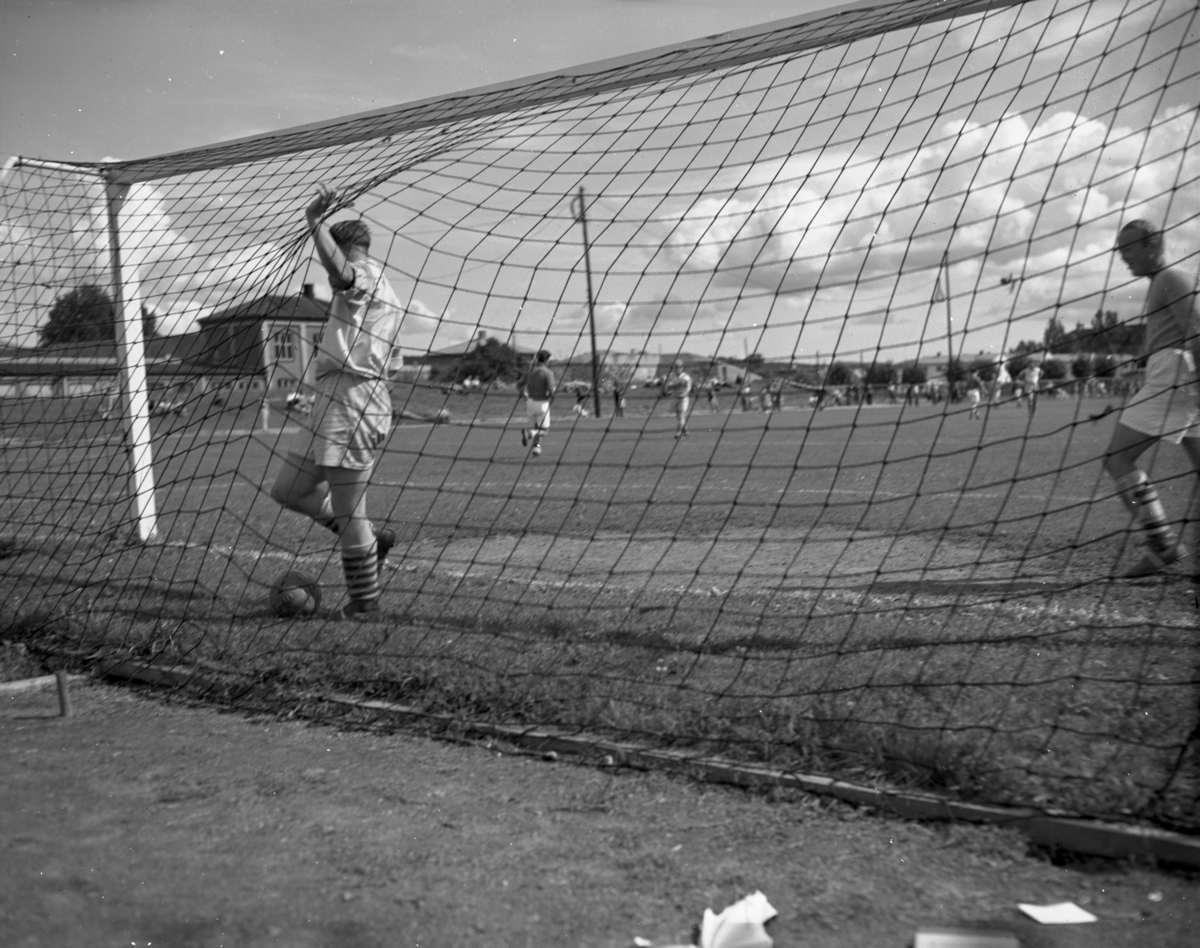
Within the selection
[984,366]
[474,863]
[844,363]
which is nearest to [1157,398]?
[984,366]

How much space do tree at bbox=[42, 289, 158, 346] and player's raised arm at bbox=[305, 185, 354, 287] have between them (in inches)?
120

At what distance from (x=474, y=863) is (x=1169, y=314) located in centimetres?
392

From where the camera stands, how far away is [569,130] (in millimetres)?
5414

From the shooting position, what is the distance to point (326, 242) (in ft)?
15.7

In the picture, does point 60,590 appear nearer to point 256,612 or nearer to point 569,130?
→ point 256,612

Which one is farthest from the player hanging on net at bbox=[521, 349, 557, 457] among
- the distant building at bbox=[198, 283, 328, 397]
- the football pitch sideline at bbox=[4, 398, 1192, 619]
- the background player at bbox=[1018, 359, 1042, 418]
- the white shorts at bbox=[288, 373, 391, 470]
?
the background player at bbox=[1018, 359, 1042, 418]

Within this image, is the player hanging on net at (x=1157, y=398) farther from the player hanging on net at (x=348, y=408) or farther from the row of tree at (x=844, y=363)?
the player hanging on net at (x=348, y=408)

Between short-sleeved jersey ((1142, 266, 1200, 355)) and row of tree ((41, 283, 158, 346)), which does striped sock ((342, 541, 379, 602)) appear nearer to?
row of tree ((41, 283, 158, 346))

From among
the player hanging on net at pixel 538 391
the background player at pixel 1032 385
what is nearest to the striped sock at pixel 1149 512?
the background player at pixel 1032 385

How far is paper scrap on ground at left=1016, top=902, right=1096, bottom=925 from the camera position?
2.18 metres

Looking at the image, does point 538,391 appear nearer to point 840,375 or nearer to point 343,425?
point 840,375

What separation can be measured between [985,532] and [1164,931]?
464cm

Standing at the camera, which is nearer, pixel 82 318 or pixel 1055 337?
pixel 1055 337

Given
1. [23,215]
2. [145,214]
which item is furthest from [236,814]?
[23,215]
